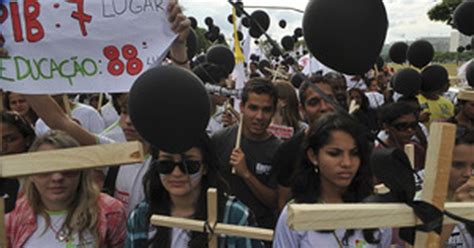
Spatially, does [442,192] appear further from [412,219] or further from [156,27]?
[156,27]

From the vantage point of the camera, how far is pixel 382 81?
10.4m

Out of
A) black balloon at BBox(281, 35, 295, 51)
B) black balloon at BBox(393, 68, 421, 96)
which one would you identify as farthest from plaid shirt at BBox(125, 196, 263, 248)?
black balloon at BBox(281, 35, 295, 51)

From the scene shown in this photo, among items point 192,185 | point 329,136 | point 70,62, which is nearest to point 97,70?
point 70,62

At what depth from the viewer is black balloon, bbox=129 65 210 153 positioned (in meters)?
1.73

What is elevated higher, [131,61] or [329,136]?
[131,61]

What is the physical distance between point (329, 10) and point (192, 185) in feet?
3.87

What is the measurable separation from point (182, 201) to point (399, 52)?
7.90m

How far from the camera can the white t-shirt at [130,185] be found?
2.65 meters

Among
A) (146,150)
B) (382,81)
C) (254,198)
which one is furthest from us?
(382,81)

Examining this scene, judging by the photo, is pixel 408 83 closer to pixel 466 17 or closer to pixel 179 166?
pixel 466 17

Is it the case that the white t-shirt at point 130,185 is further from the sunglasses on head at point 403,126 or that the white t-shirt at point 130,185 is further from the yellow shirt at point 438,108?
the yellow shirt at point 438,108

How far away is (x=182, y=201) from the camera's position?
233 cm

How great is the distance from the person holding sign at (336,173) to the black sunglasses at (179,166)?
1.44ft

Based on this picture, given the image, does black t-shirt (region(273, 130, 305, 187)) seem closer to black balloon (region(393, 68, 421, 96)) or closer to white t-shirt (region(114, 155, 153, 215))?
white t-shirt (region(114, 155, 153, 215))
